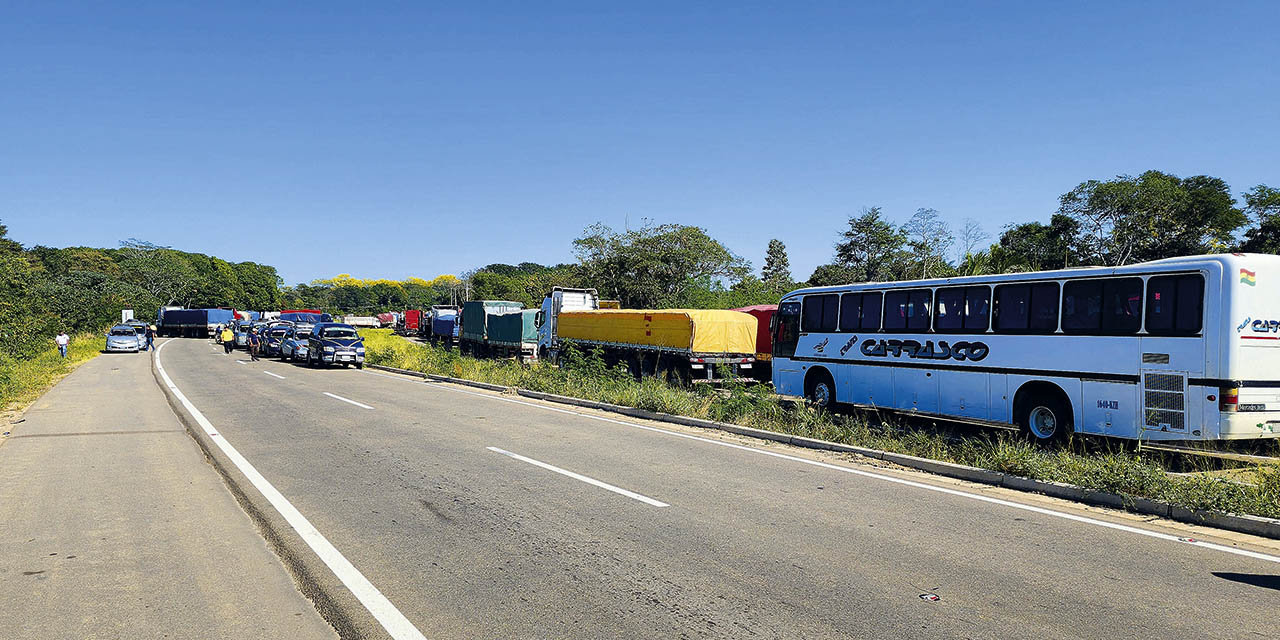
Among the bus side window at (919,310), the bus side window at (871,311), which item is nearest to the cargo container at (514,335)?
the bus side window at (871,311)

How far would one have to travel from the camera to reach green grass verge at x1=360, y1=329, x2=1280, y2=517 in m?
7.77

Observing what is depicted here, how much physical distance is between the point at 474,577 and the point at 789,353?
1270 cm

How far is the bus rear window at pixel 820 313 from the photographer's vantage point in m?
16.2

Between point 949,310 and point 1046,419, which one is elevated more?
point 949,310

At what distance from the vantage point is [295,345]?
33.8 metres

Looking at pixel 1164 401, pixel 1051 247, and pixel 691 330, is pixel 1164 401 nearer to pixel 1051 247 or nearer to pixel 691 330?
pixel 691 330

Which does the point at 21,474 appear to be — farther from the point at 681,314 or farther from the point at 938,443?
the point at 681,314

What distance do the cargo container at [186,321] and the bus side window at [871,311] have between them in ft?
231

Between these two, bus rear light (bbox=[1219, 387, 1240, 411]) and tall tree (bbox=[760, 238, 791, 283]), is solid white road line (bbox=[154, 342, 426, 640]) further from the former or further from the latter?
tall tree (bbox=[760, 238, 791, 283])

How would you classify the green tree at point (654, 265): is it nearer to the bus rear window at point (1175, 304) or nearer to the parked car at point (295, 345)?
the parked car at point (295, 345)

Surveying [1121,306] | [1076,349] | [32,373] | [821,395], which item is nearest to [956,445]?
[1076,349]

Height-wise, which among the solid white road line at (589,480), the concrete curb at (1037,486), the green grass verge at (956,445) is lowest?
the solid white road line at (589,480)

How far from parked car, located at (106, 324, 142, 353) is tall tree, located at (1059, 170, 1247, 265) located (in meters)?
58.0

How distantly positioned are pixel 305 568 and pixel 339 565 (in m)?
0.25
